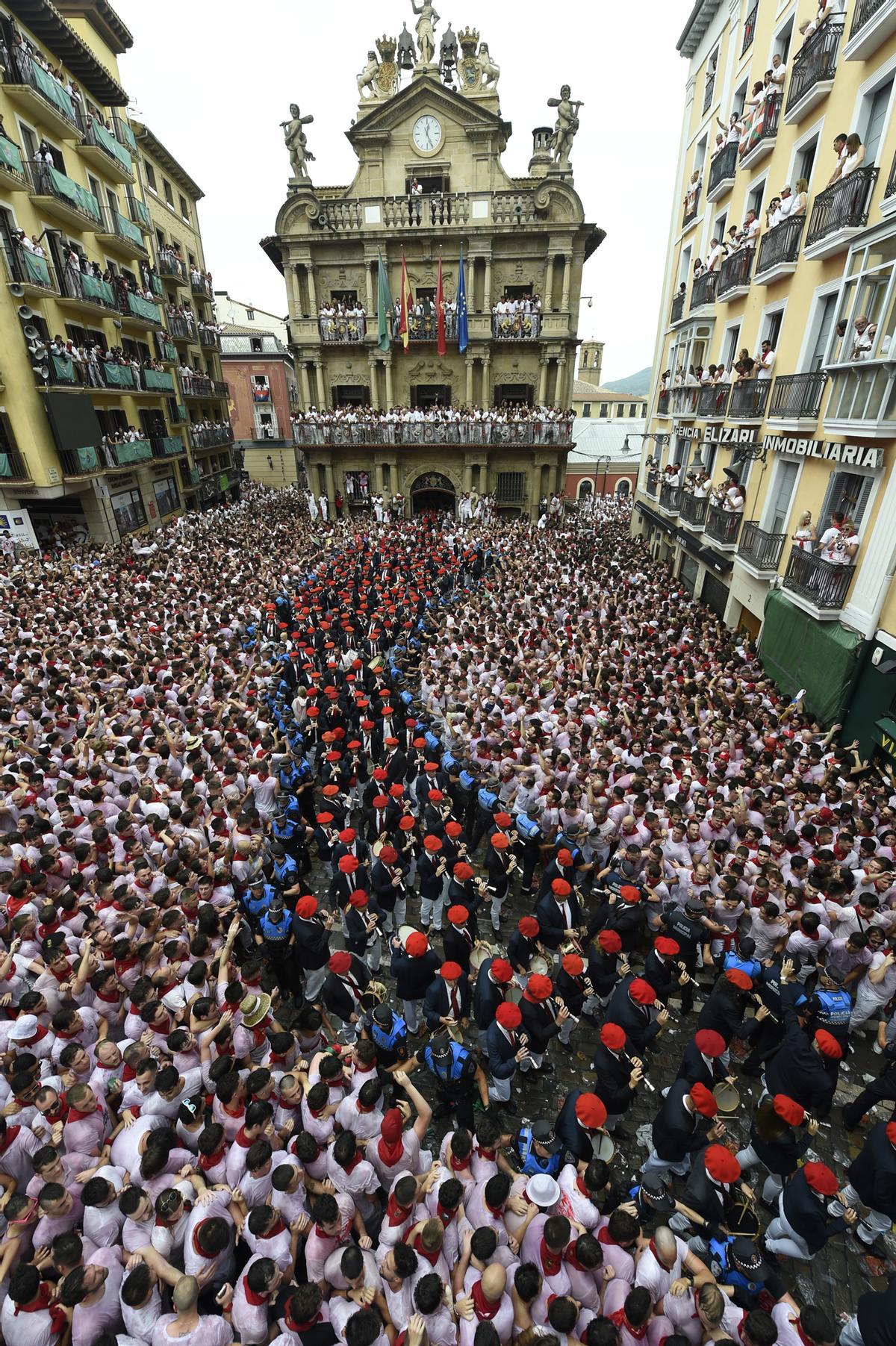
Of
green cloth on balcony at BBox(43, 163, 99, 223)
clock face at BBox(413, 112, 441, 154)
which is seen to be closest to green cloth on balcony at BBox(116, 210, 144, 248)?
green cloth on balcony at BBox(43, 163, 99, 223)

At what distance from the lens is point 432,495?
3216 centimetres

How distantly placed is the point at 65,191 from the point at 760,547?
23.9 m

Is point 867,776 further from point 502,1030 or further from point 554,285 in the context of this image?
point 554,285

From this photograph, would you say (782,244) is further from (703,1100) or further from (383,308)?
(383,308)

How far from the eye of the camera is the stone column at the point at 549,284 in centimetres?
2753

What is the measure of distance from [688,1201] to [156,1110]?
12.8 ft

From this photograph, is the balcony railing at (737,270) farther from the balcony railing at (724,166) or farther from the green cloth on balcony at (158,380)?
the green cloth on balcony at (158,380)

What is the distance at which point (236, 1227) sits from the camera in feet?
13.1

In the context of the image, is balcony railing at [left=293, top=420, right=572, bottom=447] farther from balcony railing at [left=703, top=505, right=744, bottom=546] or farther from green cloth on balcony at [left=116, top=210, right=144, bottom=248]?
balcony railing at [left=703, top=505, right=744, bottom=546]

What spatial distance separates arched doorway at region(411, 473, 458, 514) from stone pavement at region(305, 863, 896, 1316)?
90.2 feet

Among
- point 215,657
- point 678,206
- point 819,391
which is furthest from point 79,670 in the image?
point 678,206

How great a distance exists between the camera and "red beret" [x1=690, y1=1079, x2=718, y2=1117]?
4570 millimetres

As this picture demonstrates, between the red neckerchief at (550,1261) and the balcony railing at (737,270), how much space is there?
749 inches

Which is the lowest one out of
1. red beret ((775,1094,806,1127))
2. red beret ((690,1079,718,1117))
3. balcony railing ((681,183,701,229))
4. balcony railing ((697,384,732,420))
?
red beret ((690,1079,718,1117))
